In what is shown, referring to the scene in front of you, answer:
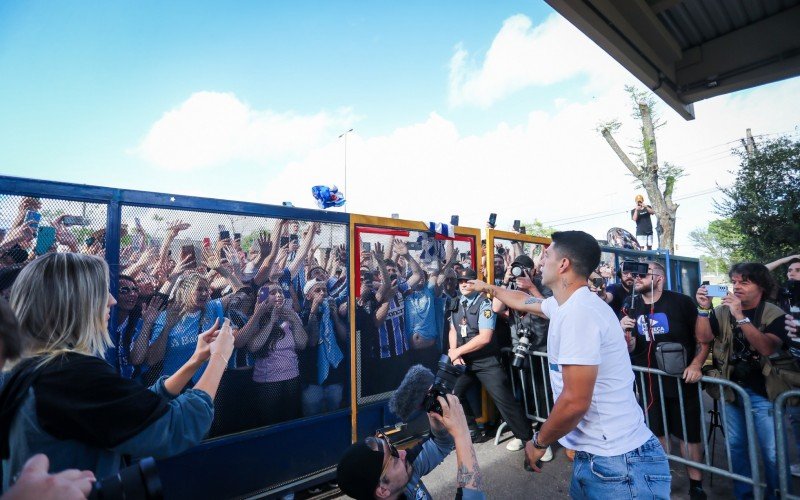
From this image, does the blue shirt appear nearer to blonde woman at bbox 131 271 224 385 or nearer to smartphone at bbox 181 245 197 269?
blonde woman at bbox 131 271 224 385

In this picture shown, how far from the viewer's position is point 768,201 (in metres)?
12.2

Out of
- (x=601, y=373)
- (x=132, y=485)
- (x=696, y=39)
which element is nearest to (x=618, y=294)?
(x=696, y=39)

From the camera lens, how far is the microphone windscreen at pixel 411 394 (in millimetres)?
1976

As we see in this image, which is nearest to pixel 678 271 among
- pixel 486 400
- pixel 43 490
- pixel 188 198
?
pixel 486 400

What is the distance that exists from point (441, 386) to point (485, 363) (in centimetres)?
282

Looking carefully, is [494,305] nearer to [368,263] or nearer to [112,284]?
[368,263]

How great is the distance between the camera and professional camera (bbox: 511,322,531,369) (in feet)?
14.3

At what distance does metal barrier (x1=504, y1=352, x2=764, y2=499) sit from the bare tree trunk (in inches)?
597

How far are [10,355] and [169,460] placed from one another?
2.24 metres

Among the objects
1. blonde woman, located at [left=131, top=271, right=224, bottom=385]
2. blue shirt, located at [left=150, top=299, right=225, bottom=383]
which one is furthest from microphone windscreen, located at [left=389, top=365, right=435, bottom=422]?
blue shirt, located at [left=150, top=299, right=225, bottom=383]

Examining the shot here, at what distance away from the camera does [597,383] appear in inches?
80.2

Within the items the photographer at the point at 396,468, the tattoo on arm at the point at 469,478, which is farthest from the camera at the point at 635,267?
the tattoo on arm at the point at 469,478

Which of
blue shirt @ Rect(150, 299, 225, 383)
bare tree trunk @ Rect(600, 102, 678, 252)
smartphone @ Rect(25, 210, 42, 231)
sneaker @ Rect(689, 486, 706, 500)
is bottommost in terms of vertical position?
sneaker @ Rect(689, 486, 706, 500)

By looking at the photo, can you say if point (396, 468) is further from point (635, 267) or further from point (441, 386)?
point (635, 267)
